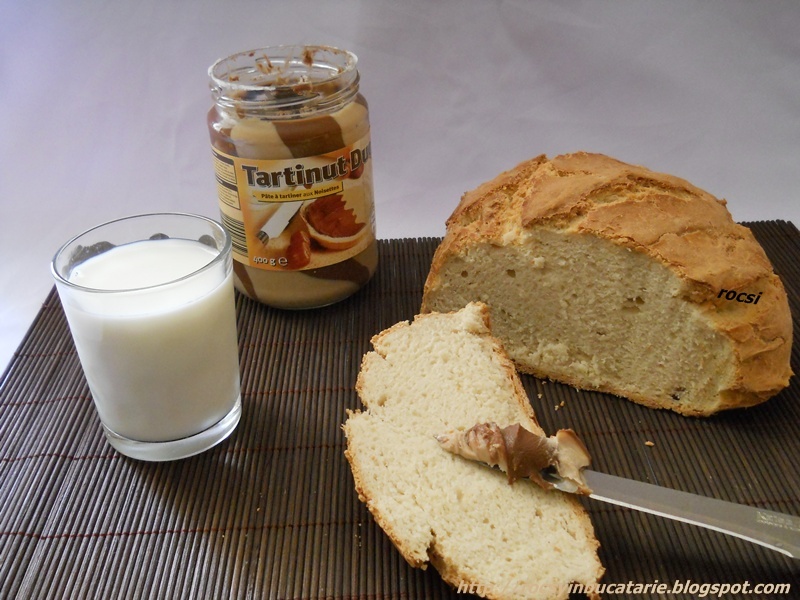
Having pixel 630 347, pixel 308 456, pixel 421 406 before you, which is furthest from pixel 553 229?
pixel 308 456

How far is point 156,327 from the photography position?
5.30 feet

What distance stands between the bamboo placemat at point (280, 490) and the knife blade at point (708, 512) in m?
0.13

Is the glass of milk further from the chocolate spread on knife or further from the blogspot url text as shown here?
the blogspot url text

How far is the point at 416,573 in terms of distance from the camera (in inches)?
62.0

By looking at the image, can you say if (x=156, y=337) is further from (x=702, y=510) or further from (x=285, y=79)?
(x=702, y=510)

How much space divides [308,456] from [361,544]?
327mm

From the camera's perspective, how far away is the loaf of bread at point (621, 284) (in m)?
1.88

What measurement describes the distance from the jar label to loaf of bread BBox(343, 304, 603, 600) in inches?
17.9

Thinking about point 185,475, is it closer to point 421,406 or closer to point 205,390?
point 205,390

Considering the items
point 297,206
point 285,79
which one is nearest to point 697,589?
point 297,206

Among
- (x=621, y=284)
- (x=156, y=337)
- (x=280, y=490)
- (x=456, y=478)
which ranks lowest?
(x=280, y=490)

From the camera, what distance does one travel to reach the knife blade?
1470 millimetres

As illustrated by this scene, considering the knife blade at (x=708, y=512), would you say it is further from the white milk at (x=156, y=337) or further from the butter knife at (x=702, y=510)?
the white milk at (x=156, y=337)

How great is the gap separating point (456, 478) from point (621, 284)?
2.50 ft
